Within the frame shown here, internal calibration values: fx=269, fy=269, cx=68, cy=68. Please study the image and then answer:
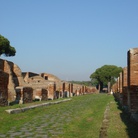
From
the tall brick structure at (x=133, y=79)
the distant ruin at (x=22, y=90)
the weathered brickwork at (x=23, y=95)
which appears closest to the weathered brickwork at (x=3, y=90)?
the distant ruin at (x=22, y=90)

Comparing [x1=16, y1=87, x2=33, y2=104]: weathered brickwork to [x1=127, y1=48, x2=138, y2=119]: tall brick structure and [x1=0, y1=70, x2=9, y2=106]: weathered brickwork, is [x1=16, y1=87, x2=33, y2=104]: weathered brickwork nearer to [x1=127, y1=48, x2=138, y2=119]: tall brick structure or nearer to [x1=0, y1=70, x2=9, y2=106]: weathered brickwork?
[x1=0, y1=70, x2=9, y2=106]: weathered brickwork

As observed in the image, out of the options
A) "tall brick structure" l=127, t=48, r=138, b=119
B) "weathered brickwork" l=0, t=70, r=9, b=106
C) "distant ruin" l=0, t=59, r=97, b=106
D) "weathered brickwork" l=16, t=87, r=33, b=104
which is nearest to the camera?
"tall brick structure" l=127, t=48, r=138, b=119

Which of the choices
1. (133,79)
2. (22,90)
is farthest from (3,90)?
(133,79)

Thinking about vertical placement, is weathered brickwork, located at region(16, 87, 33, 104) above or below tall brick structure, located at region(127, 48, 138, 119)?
below

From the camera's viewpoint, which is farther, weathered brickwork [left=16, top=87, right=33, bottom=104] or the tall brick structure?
weathered brickwork [left=16, top=87, right=33, bottom=104]

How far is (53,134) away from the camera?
620cm

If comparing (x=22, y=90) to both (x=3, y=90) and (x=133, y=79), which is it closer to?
(x=3, y=90)

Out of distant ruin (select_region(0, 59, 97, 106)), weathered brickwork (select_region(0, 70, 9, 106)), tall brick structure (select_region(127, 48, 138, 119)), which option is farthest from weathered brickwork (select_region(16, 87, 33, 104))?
tall brick structure (select_region(127, 48, 138, 119))

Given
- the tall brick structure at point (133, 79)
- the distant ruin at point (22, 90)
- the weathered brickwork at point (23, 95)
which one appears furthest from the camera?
the weathered brickwork at point (23, 95)

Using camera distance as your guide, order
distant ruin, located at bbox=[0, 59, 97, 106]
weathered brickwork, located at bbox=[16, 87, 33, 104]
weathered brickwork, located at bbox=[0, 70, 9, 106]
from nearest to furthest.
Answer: weathered brickwork, located at bbox=[0, 70, 9, 106] → distant ruin, located at bbox=[0, 59, 97, 106] → weathered brickwork, located at bbox=[16, 87, 33, 104]

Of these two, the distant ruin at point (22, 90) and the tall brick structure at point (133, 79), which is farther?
the distant ruin at point (22, 90)

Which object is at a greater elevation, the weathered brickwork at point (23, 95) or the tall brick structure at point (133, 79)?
the tall brick structure at point (133, 79)

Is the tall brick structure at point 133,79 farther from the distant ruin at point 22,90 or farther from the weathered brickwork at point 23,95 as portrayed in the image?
the weathered brickwork at point 23,95

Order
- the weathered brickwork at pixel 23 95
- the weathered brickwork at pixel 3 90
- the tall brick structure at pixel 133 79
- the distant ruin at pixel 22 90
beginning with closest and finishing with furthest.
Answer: the tall brick structure at pixel 133 79, the weathered brickwork at pixel 3 90, the distant ruin at pixel 22 90, the weathered brickwork at pixel 23 95
